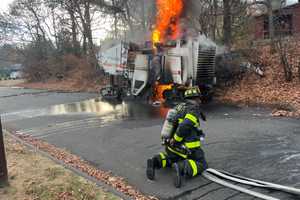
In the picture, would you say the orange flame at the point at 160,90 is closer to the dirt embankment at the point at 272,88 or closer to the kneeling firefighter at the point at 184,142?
the dirt embankment at the point at 272,88

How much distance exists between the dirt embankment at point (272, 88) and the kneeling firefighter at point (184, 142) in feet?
17.5

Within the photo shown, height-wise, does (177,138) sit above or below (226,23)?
below

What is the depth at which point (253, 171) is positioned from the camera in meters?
4.91

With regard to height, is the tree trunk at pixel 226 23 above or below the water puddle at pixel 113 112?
above

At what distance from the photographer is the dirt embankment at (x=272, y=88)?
10.5 meters

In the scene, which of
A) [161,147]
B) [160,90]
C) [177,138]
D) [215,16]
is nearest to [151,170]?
[177,138]

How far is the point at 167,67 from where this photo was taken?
1265 centimetres

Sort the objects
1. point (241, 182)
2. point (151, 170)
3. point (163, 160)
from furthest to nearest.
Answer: point (163, 160), point (151, 170), point (241, 182)

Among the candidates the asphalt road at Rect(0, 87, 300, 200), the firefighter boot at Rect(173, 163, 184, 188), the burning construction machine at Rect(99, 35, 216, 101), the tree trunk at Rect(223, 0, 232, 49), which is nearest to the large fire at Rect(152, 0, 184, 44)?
the burning construction machine at Rect(99, 35, 216, 101)

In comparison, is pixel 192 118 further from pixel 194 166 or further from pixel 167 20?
pixel 167 20

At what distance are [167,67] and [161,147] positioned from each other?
21.1 feet

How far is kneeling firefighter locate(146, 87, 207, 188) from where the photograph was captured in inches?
180

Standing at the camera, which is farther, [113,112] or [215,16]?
[215,16]

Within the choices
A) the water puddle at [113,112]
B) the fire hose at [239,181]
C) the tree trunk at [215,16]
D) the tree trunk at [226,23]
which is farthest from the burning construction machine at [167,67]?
the fire hose at [239,181]
